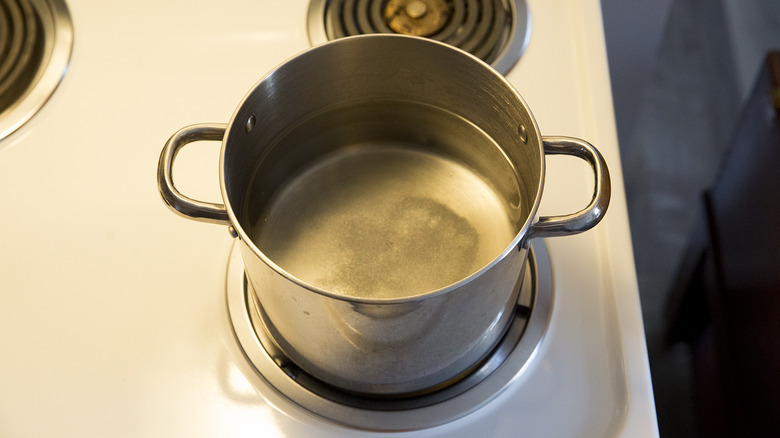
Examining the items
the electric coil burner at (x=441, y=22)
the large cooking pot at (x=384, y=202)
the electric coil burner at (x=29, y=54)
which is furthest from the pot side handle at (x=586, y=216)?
the electric coil burner at (x=29, y=54)

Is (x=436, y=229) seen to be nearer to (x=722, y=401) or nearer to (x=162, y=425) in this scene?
(x=162, y=425)

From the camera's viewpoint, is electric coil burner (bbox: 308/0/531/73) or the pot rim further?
electric coil burner (bbox: 308/0/531/73)

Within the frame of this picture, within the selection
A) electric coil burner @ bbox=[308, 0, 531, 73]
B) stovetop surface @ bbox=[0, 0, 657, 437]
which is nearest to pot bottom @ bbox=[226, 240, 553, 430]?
stovetop surface @ bbox=[0, 0, 657, 437]

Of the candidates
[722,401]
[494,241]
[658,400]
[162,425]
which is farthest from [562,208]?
[658,400]

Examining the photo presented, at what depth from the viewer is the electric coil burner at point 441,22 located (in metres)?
0.51

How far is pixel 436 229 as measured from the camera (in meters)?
0.46

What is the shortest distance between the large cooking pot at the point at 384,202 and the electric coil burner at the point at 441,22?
0.07 m

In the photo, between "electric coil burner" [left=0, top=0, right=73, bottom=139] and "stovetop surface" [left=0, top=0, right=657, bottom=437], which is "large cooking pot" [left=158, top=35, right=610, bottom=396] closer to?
"stovetop surface" [left=0, top=0, right=657, bottom=437]

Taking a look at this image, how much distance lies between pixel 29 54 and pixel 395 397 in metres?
0.37

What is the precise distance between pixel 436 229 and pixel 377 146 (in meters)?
0.10

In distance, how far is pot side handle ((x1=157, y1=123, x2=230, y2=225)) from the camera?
0.36m

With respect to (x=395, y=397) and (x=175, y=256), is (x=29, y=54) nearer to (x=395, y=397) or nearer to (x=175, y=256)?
(x=175, y=256)

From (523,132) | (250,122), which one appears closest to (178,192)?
(250,122)

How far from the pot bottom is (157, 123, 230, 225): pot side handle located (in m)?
0.08
